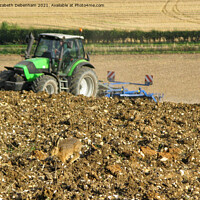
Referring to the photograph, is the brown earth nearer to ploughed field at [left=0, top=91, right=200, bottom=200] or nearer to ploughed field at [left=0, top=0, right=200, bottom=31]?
ploughed field at [left=0, top=91, right=200, bottom=200]

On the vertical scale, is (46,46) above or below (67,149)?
above

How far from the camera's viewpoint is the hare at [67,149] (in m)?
5.70

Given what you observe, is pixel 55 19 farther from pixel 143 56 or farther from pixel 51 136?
pixel 51 136

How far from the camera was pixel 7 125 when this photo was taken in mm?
6953

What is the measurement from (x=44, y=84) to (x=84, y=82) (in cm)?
197

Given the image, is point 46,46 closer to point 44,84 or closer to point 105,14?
point 44,84

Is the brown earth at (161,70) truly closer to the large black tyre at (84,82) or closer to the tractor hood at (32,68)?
the large black tyre at (84,82)

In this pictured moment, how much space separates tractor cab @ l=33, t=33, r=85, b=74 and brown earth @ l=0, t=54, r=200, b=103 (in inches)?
204

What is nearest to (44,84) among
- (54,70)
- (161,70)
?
(54,70)

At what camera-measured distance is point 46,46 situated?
34.4 ft

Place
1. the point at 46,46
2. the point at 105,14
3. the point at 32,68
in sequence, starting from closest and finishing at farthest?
the point at 32,68 < the point at 46,46 < the point at 105,14

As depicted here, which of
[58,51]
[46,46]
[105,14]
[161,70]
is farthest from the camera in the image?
[105,14]

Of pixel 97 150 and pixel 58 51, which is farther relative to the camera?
pixel 58 51

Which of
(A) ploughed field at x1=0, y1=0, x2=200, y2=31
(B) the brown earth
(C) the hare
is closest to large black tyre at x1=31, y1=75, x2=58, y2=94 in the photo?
(C) the hare
